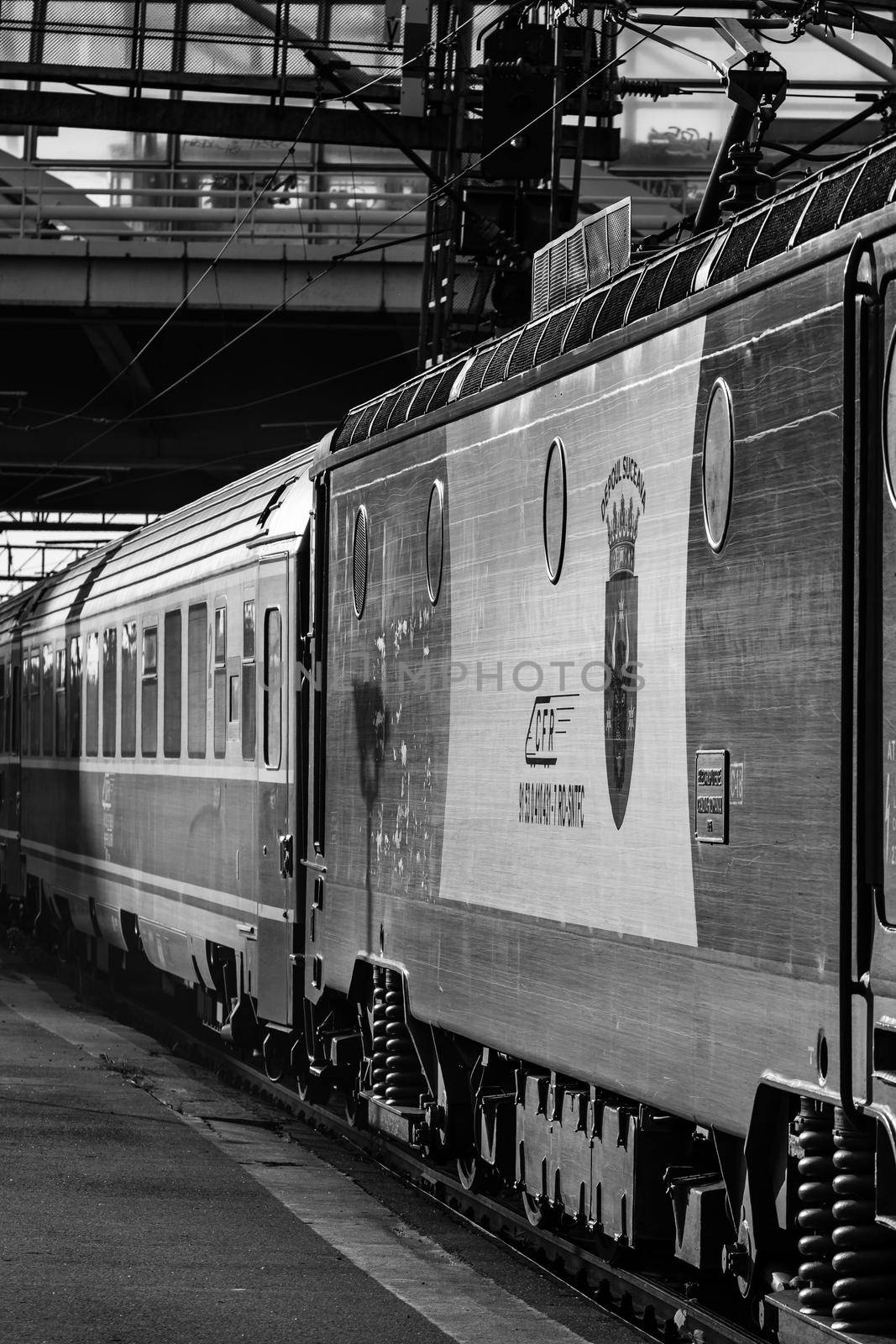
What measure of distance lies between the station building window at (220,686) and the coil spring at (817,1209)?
8.60 meters

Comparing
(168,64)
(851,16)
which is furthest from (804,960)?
(168,64)

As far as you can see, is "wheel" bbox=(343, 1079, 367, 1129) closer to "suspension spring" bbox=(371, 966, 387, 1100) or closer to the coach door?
the coach door

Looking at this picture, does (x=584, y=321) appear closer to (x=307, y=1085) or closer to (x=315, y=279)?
(x=307, y=1085)

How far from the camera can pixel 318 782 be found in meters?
11.4

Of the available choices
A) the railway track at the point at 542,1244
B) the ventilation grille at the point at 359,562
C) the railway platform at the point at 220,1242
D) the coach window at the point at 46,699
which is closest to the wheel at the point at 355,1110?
the railway track at the point at 542,1244

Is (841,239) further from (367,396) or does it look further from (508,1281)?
(367,396)

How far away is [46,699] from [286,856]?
11.8m

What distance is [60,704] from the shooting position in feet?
72.4

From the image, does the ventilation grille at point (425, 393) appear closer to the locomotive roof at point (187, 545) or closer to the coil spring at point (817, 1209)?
the locomotive roof at point (187, 545)

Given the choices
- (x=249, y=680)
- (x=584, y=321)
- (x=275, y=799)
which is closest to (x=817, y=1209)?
(x=584, y=321)

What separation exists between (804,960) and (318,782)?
6.04m

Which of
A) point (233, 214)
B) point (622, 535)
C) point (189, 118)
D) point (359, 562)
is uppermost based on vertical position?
point (233, 214)

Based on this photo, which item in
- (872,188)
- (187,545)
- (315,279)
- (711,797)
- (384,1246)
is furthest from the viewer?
(315,279)

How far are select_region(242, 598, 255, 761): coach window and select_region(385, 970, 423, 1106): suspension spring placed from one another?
3.20 m
